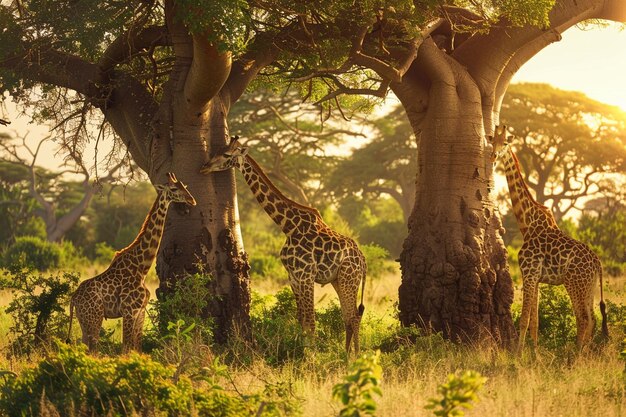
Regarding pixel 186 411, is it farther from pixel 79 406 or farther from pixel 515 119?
pixel 515 119

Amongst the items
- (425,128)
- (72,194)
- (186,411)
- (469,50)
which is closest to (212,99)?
(425,128)

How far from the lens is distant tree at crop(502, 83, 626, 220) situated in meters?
32.7

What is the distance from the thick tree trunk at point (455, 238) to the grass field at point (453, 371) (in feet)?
1.76

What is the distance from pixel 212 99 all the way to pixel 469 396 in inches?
264

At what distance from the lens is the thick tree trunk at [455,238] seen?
11570mm

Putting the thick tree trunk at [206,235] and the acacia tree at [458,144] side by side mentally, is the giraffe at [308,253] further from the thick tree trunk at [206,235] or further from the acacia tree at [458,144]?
the acacia tree at [458,144]

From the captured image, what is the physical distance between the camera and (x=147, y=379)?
21.9ft

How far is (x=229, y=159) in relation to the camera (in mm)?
11078

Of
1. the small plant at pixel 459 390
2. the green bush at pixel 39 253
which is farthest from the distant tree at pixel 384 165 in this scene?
the small plant at pixel 459 390

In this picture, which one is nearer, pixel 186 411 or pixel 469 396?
pixel 469 396

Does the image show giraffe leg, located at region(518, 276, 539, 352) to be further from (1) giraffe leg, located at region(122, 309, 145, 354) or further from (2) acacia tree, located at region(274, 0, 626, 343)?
(1) giraffe leg, located at region(122, 309, 145, 354)

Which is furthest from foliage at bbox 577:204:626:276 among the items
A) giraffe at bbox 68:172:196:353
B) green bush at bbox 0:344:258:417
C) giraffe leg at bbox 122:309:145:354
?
green bush at bbox 0:344:258:417

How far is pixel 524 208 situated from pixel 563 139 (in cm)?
2199

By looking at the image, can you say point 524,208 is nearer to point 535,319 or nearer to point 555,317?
point 535,319
